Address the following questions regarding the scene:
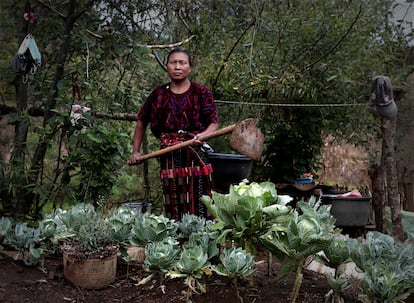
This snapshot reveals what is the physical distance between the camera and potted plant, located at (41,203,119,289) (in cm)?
200

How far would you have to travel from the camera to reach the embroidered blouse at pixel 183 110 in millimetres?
2801

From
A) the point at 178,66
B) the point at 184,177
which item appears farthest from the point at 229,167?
the point at 178,66

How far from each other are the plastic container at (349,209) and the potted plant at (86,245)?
2.44m

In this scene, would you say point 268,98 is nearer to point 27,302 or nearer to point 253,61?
point 253,61

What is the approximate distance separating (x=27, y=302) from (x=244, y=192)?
903 mm

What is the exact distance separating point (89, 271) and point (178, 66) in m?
1.27

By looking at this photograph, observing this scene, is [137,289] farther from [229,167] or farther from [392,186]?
[229,167]

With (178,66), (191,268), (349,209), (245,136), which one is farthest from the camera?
(349,209)

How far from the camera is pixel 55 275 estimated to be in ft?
6.95

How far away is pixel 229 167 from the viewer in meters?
3.62

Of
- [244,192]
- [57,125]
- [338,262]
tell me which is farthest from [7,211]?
[338,262]

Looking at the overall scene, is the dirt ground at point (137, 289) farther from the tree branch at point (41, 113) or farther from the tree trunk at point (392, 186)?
the tree branch at point (41, 113)

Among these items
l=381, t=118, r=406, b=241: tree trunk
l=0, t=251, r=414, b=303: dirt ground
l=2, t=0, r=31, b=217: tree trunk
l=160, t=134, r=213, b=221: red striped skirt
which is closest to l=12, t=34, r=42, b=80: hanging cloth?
l=2, t=0, r=31, b=217: tree trunk

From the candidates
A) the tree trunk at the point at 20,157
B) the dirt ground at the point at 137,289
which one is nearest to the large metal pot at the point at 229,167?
the tree trunk at the point at 20,157
